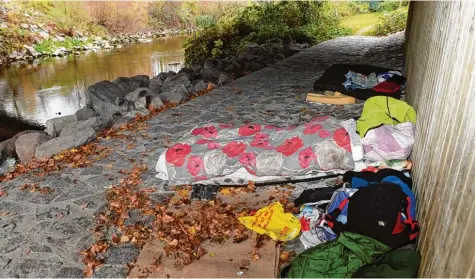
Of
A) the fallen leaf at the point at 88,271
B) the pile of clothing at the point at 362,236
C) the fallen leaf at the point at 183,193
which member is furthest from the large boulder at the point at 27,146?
the pile of clothing at the point at 362,236

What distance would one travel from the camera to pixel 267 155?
178 inches

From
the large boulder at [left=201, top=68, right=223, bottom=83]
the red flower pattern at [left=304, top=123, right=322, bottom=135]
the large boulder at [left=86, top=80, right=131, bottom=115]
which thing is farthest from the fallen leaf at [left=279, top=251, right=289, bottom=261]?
the large boulder at [left=201, top=68, right=223, bottom=83]

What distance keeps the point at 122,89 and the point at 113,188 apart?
227 inches

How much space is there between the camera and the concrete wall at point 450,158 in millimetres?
1959

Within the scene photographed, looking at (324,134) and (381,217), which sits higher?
(324,134)

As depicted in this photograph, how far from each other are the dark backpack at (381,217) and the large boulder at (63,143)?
14.3ft

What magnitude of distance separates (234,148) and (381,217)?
6.80 feet

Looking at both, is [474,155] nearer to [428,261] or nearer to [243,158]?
[428,261]

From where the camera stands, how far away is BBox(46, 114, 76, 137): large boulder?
733cm

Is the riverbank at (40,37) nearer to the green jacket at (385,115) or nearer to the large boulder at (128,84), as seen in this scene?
the large boulder at (128,84)

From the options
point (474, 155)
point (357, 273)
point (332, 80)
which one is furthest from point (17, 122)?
point (474, 155)

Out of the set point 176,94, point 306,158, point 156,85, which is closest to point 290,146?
point 306,158

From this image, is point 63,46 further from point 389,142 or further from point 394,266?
point 394,266

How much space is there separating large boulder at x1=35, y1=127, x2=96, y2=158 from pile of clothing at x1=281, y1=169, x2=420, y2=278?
4.04 meters
